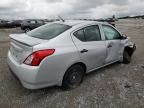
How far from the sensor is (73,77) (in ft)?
12.5

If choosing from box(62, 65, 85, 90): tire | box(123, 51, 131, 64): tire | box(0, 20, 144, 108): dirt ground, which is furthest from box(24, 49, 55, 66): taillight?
box(123, 51, 131, 64): tire

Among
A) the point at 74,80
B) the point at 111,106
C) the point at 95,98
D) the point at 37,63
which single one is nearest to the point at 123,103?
the point at 111,106

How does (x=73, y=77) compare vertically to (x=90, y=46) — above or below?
below

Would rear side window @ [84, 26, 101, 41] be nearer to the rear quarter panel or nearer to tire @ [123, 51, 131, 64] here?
the rear quarter panel

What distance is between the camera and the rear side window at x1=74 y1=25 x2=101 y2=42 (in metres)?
3.88

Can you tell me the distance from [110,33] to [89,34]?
3.34 feet

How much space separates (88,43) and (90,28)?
49 centimetres

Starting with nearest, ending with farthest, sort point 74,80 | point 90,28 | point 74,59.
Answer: point 74,59
point 74,80
point 90,28

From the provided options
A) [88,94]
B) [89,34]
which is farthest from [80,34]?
[88,94]

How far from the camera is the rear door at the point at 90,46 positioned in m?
3.78

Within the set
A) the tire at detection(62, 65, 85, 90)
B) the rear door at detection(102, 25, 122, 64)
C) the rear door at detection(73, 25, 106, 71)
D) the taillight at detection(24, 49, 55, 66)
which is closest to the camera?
the taillight at detection(24, 49, 55, 66)

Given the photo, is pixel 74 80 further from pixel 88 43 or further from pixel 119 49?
pixel 119 49

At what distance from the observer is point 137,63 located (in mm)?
5953

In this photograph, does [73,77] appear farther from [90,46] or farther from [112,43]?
[112,43]
